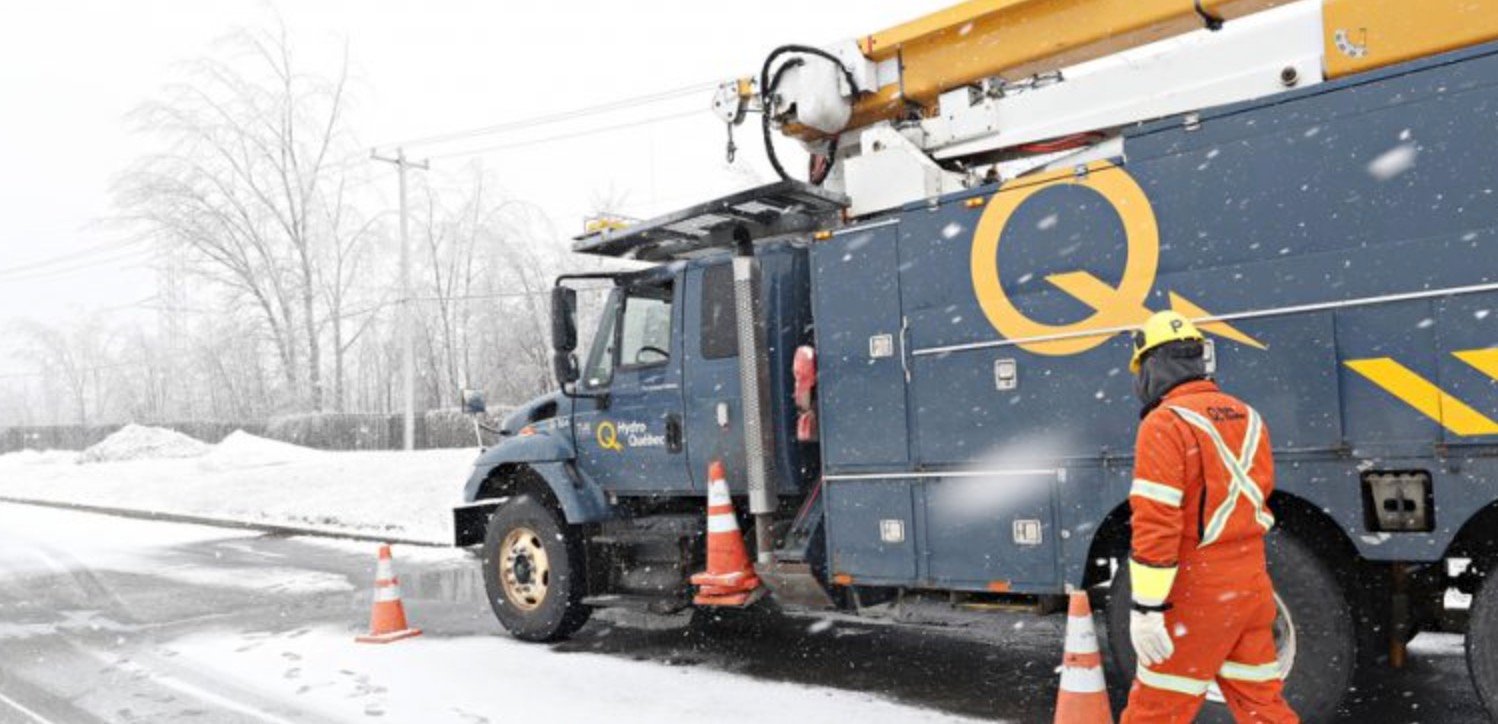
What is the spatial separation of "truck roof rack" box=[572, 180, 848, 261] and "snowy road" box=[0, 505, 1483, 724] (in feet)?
8.88

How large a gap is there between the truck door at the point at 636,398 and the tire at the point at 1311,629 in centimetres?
357

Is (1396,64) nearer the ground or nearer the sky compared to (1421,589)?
nearer the sky

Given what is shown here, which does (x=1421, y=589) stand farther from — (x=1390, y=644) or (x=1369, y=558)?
(x=1369, y=558)

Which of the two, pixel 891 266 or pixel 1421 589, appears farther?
pixel 891 266

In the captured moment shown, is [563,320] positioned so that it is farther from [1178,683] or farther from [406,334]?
[406,334]

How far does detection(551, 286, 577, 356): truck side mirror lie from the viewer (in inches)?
274

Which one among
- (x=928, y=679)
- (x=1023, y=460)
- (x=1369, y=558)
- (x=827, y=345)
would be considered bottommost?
(x=928, y=679)

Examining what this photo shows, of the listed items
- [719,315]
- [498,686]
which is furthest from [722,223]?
[498,686]

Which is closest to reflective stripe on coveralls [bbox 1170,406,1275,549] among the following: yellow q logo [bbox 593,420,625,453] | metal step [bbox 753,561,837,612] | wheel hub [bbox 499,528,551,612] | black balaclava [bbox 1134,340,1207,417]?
black balaclava [bbox 1134,340,1207,417]

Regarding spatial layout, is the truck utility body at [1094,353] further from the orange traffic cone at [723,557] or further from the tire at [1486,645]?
the orange traffic cone at [723,557]

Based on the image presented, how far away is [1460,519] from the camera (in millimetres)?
4012

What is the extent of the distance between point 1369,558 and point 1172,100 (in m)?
2.20

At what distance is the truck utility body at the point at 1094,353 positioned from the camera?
4098 millimetres

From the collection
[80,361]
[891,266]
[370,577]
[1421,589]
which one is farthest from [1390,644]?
[80,361]
